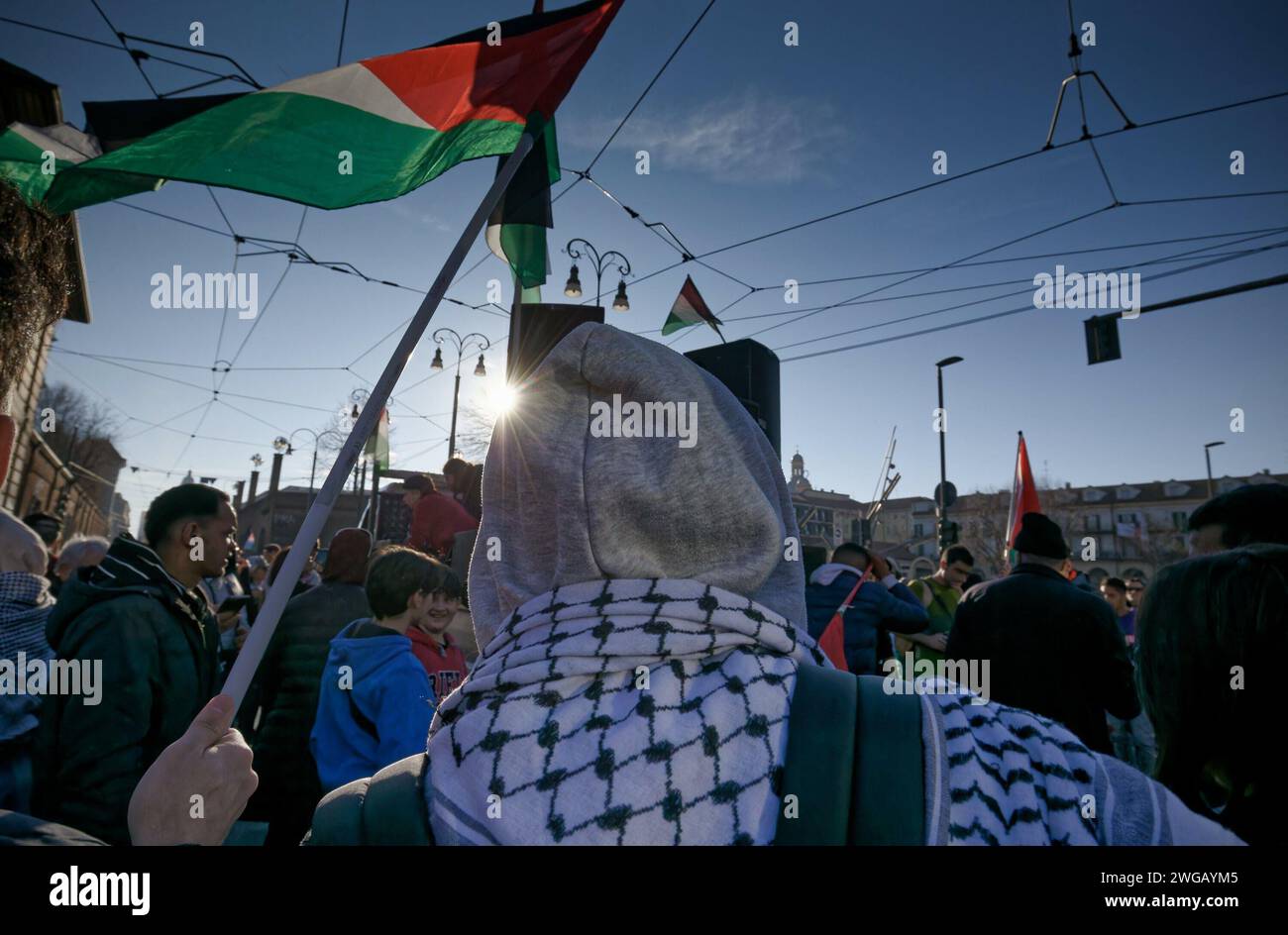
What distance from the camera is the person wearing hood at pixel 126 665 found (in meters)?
2.29

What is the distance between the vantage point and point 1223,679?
181 cm

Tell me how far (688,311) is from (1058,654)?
543 centimetres

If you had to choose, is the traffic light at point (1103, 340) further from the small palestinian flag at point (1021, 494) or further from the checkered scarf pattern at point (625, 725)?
the checkered scarf pattern at point (625, 725)

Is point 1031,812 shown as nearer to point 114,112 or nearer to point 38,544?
point 114,112

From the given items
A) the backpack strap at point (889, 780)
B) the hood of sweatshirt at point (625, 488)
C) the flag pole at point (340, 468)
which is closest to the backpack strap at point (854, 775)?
the backpack strap at point (889, 780)

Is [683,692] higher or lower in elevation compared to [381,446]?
lower

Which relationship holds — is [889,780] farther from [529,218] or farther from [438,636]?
[529,218]

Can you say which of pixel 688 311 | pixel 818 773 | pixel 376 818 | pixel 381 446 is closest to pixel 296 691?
pixel 376 818

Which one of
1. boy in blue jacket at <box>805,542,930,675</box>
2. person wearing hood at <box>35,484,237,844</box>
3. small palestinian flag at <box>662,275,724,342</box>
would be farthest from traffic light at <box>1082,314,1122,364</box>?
person wearing hood at <box>35,484,237,844</box>

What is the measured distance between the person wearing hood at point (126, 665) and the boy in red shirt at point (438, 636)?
0.85 meters

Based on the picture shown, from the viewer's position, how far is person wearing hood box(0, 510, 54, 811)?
2.49m

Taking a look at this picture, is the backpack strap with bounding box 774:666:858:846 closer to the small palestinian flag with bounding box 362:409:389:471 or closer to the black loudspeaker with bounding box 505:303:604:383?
the black loudspeaker with bounding box 505:303:604:383

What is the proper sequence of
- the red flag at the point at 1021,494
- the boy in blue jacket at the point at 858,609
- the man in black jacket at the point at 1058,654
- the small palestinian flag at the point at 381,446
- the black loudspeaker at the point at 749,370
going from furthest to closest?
the small palestinian flag at the point at 381,446 < the red flag at the point at 1021,494 < the boy in blue jacket at the point at 858,609 < the man in black jacket at the point at 1058,654 < the black loudspeaker at the point at 749,370

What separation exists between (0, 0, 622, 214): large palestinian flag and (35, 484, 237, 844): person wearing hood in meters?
1.30
